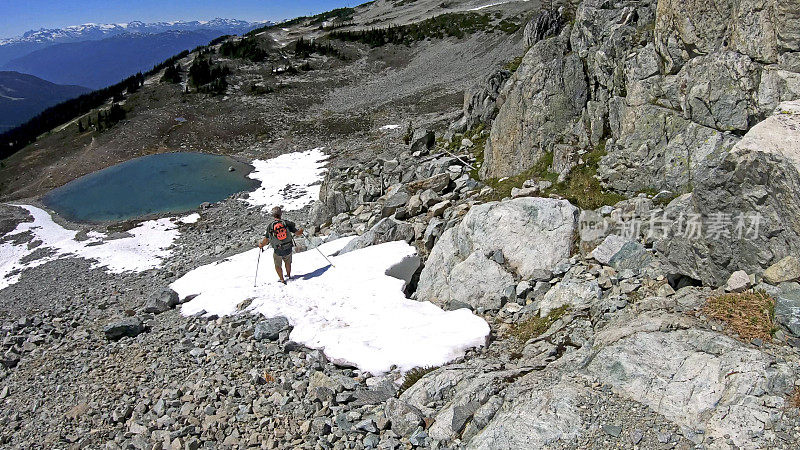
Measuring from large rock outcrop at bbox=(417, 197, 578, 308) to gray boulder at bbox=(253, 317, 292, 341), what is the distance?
367 cm

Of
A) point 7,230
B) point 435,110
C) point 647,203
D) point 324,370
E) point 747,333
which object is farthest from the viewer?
point 435,110

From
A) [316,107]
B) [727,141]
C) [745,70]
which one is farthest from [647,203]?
[316,107]

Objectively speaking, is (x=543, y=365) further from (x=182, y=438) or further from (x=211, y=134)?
(x=211, y=134)

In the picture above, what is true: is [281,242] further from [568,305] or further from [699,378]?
[699,378]

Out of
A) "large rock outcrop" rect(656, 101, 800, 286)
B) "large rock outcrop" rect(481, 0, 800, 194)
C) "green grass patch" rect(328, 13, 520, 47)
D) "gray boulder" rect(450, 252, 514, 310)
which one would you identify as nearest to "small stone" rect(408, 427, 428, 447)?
"gray boulder" rect(450, 252, 514, 310)

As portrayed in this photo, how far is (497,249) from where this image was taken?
12.1 meters

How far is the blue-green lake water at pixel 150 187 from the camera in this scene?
3712 centimetres

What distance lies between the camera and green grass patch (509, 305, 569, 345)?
30.6 ft

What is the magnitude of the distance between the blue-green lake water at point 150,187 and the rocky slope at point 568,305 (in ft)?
56.6

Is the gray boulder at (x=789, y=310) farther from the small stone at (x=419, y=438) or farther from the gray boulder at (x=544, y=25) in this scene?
the gray boulder at (x=544, y=25)

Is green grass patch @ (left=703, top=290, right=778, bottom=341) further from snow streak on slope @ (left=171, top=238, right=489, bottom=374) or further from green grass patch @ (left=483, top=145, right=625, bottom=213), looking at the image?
green grass patch @ (left=483, top=145, right=625, bottom=213)

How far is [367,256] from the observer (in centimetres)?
1521

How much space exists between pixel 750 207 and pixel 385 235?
36.6 feet

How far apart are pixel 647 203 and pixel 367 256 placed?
8361 mm
